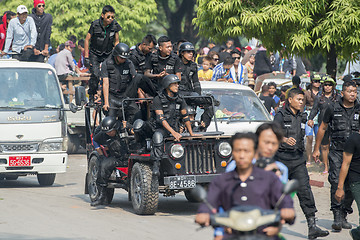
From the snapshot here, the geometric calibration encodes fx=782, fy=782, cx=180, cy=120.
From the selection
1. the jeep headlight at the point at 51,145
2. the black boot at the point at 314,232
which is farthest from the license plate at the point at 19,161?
the black boot at the point at 314,232

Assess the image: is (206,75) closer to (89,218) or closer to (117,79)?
(117,79)

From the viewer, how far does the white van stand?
1466 centimetres

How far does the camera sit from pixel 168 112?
11789mm

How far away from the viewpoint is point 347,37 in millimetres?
16422

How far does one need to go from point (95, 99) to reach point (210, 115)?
106 inches

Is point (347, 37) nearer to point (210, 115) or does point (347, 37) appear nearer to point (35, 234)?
point (210, 115)

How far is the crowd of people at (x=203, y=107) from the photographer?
563 centimetres

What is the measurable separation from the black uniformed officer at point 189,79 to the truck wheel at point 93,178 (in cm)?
185

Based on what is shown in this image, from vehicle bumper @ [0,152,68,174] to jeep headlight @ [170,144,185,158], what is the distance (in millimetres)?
4180

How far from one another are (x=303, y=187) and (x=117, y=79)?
4.29 metres

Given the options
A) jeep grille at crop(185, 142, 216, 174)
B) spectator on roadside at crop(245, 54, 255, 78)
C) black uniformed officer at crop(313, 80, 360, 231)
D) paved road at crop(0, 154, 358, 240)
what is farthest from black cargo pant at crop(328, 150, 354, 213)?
spectator on roadside at crop(245, 54, 255, 78)

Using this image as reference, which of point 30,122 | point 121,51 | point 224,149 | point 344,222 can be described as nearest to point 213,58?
point 30,122

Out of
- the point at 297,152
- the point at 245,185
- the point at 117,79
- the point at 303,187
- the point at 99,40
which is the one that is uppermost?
the point at 99,40

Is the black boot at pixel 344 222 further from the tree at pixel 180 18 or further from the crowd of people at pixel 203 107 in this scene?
the tree at pixel 180 18
